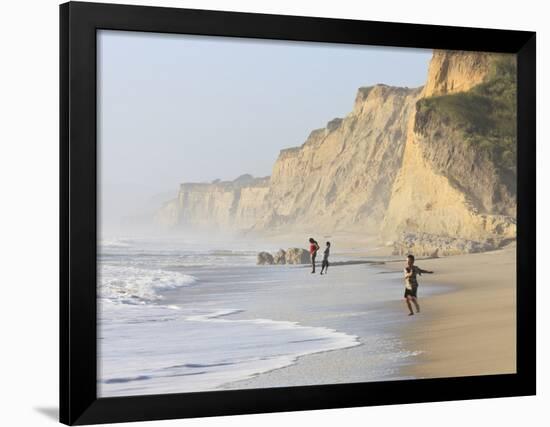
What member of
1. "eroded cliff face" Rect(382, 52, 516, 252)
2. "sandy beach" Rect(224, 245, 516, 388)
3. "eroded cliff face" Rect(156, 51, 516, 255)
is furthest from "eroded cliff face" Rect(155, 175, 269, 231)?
"eroded cliff face" Rect(382, 52, 516, 252)

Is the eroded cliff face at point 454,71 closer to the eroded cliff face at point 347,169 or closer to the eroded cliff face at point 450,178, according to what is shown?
the eroded cliff face at point 450,178

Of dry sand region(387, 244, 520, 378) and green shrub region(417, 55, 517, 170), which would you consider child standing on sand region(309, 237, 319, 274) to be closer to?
dry sand region(387, 244, 520, 378)

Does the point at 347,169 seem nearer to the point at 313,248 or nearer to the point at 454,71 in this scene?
the point at 313,248

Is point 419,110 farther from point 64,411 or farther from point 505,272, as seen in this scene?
point 64,411

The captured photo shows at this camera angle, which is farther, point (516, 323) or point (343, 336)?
point (516, 323)

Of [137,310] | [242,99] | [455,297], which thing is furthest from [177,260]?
[455,297]

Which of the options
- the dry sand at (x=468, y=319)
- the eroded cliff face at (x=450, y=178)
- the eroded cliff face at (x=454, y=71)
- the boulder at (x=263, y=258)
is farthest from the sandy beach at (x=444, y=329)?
the eroded cliff face at (x=454, y=71)
